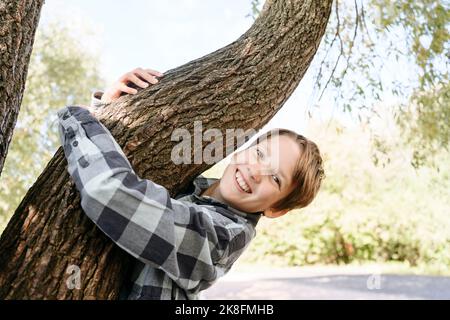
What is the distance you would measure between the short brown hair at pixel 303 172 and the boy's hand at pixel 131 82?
1.53 ft

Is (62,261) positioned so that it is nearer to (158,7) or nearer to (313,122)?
(313,122)

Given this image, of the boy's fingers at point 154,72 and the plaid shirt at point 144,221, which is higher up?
the boy's fingers at point 154,72

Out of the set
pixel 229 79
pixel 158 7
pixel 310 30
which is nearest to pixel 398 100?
pixel 310 30

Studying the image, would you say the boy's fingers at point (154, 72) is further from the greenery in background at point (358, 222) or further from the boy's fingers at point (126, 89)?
the greenery in background at point (358, 222)

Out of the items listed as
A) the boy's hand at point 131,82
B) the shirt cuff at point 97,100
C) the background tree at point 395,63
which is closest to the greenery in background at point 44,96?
the background tree at point 395,63

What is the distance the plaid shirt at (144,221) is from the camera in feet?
4.90

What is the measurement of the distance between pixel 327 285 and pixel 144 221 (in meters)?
7.94

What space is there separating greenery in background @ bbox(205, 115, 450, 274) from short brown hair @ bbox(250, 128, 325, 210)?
8047mm

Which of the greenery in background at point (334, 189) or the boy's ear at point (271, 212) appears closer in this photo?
the boy's ear at point (271, 212)

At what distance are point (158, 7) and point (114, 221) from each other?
11.4 meters

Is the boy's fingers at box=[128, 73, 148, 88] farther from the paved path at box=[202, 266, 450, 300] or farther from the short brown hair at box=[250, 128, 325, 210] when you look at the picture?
the paved path at box=[202, 266, 450, 300]

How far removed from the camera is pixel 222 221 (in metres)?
1.79

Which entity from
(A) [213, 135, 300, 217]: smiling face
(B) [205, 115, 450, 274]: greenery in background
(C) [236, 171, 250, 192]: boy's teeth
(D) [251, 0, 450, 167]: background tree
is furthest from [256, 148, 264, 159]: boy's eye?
(B) [205, 115, 450, 274]: greenery in background
